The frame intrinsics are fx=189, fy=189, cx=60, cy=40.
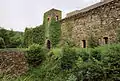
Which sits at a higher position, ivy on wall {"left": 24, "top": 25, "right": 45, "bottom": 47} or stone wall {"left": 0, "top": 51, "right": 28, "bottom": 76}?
ivy on wall {"left": 24, "top": 25, "right": 45, "bottom": 47}

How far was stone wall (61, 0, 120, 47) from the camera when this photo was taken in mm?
12923

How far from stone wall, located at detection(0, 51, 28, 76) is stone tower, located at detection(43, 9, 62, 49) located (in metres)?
6.67

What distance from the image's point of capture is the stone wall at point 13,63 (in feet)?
41.8

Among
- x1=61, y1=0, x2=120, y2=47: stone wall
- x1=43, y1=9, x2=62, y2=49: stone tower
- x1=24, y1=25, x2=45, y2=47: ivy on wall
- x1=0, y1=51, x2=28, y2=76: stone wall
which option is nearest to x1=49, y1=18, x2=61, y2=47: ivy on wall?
x1=43, y1=9, x2=62, y2=49: stone tower

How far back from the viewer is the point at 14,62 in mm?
13250

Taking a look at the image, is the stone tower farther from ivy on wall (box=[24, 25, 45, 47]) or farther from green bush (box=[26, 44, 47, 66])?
green bush (box=[26, 44, 47, 66])

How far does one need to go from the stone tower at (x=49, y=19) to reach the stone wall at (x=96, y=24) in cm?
266

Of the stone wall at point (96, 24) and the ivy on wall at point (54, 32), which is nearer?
the stone wall at point (96, 24)

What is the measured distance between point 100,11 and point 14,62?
285 inches

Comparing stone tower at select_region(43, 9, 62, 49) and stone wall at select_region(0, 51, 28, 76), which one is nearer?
stone wall at select_region(0, 51, 28, 76)

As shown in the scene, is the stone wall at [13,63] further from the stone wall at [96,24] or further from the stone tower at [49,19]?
the stone tower at [49,19]

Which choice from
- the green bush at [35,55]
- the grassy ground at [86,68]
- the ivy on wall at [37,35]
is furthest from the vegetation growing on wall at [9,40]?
the grassy ground at [86,68]

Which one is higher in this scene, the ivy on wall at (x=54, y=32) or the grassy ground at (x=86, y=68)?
the ivy on wall at (x=54, y=32)

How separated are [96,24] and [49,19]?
7.33 meters
